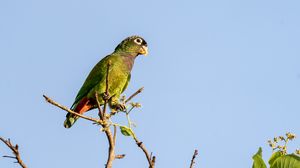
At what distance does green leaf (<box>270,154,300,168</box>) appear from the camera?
9.16 ft

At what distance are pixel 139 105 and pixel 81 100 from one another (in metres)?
3.88

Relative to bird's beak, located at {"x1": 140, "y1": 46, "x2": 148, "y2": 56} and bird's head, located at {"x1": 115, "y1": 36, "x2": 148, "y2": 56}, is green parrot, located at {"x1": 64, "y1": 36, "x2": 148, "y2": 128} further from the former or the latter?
bird's beak, located at {"x1": 140, "y1": 46, "x2": 148, "y2": 56}

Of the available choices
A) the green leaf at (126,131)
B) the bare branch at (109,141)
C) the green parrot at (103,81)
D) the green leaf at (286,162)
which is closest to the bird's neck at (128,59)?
the green parrot at (103,81)

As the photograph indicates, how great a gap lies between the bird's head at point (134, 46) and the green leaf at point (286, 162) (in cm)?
615

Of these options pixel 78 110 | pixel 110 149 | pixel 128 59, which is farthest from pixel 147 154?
pixel 128 59

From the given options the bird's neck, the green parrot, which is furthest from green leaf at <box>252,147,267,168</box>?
the bird's neck

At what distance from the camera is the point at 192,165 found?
278 cm

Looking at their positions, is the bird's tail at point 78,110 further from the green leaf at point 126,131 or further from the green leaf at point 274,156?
the green leaf at point 274,156

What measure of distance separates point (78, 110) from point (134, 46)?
87.4 inches

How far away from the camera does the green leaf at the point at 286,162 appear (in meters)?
2.79

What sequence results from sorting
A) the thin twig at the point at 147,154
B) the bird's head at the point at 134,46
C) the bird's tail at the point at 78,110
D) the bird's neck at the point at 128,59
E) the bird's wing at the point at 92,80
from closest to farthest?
the thin twig at the point at 147,154
the bird's tail at the point at 78,110
the bird's wing at the point at 92,80
the bird's neck at the point at 128,59
the bird's head at the point at 134,46

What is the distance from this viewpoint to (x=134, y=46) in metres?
9.00

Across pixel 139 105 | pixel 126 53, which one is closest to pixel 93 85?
pixel 126 53

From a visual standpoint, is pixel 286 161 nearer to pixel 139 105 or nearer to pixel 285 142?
pixel 285 142
